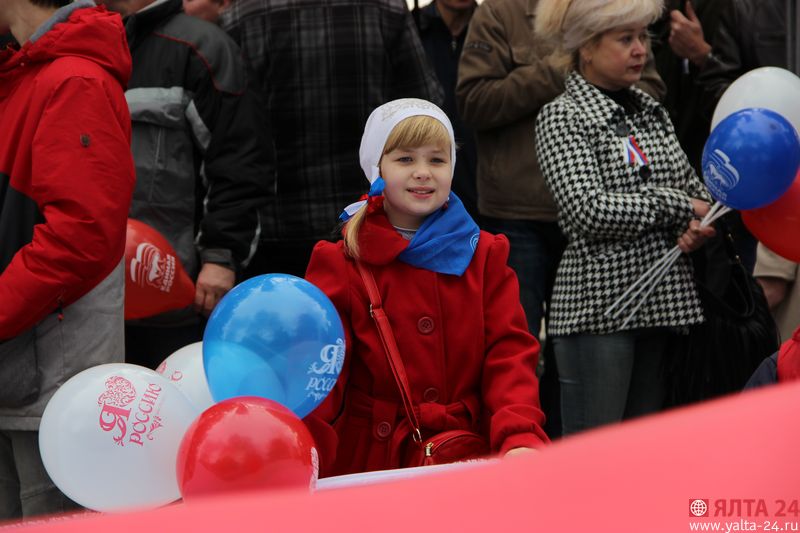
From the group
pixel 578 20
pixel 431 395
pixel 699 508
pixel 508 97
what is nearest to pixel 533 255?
pixel 508 97

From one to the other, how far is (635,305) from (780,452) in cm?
321

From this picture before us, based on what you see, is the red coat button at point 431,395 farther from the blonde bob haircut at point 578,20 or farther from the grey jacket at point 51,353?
the blonde bob haircut at point 578,20

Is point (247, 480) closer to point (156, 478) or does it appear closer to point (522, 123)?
point (156, 478)

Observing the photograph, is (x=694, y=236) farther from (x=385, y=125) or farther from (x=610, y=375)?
(x=385, y=125)

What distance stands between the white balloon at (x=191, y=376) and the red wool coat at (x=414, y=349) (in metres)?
0.30

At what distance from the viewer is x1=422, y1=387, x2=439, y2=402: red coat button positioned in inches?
122

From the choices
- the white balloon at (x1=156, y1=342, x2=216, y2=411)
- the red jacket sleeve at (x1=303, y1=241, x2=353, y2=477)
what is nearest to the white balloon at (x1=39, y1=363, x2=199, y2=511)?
the white balloon at (x1=156, y1=342, x2=216, y2=411)

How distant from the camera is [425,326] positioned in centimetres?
311

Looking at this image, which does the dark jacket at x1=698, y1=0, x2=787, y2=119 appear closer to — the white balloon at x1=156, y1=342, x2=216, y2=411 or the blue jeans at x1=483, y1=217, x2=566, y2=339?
the blue jeans at x1=483, y1=217, x2=566, y2=339

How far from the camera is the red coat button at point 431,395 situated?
122 inches

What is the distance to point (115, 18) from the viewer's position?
3.48 meters

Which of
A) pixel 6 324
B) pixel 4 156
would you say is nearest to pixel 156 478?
pixel 6 324

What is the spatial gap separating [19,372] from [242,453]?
1.35 metres

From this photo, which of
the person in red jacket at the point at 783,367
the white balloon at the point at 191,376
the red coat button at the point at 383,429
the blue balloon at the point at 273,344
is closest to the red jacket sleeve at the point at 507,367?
the red coat button at the point at 383,429
